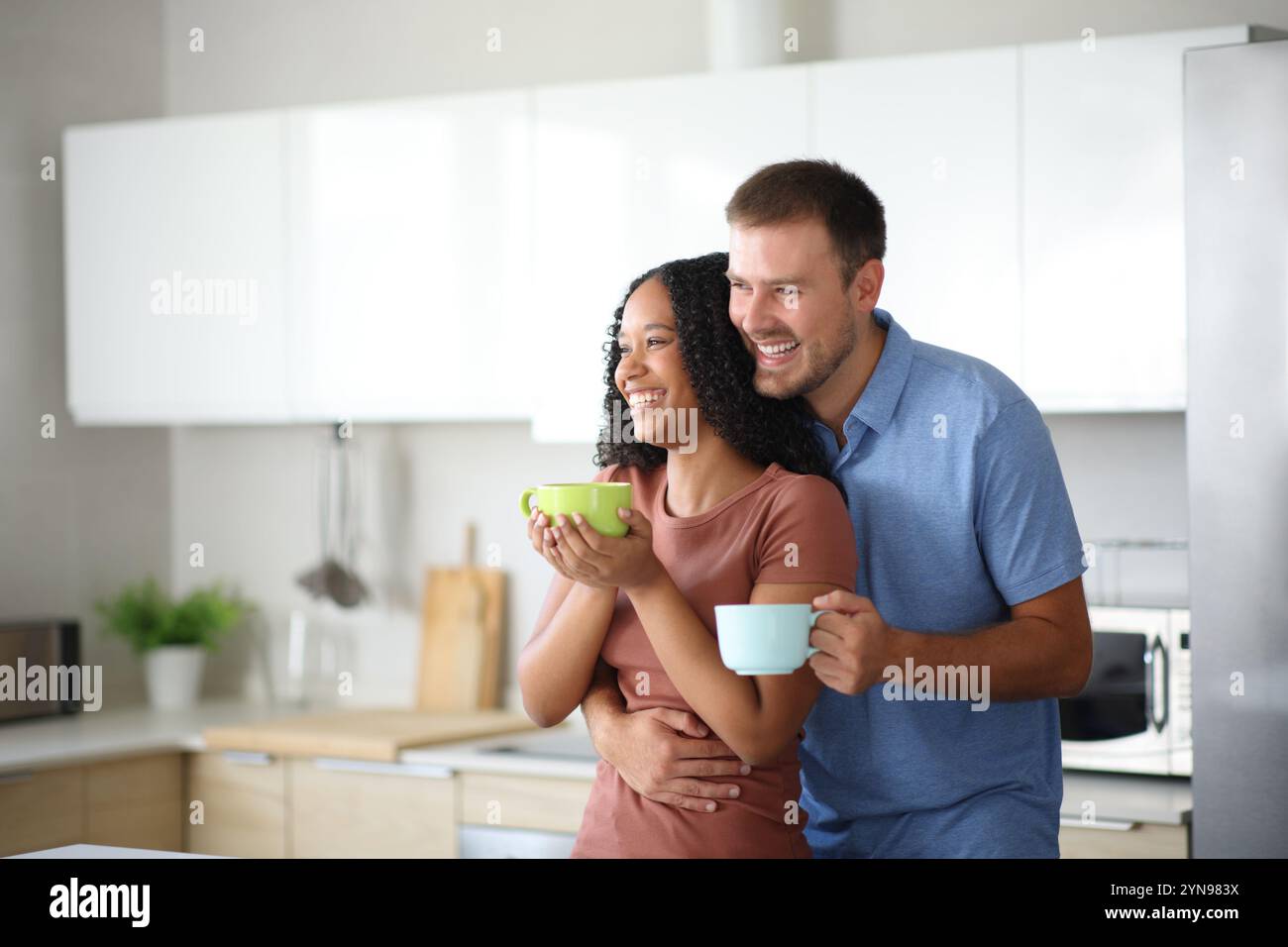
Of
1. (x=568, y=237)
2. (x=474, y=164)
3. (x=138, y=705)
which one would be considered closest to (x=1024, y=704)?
(x=568, y=237)

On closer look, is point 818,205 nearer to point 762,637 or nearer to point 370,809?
point 762,637

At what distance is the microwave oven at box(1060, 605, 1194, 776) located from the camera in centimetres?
257

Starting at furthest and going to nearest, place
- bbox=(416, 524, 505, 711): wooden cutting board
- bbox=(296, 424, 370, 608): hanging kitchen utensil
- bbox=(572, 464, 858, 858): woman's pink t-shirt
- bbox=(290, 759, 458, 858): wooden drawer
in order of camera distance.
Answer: bbox=(296, 424, 370, 608): hanging kitchen utensil < bbox=(416, 524, 505, 711): wooden cutting board < bbox=(290, 759, 458, 858): wooden drawer < bbox=(572, 464, 858, 858): woman's pink t-shirt

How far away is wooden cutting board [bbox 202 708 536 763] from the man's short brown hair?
6.12 feet

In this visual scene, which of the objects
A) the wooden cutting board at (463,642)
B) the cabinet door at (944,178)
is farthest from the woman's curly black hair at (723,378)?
the wooden cutting board at (463,642)

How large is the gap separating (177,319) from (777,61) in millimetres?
1477

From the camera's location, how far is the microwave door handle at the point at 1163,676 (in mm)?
2553

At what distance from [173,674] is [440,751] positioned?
1037 mm

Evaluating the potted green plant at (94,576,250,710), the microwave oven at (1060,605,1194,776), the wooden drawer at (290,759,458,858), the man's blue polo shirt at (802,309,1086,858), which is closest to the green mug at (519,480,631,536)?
the man's blue polo shirt at (802,309,1086,858)

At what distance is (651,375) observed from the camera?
4.36 feet

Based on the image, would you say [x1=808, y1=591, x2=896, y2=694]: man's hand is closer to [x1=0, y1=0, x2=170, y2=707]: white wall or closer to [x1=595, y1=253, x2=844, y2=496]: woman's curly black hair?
[x1=595, y1=253, x2=844, y2=496]: woman's curly black hair

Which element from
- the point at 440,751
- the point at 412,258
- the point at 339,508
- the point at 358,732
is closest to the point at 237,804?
the point at 358,732
